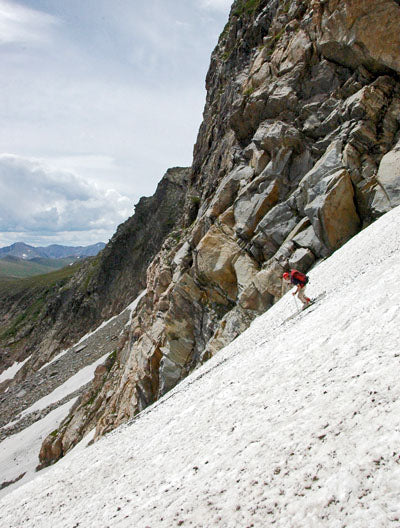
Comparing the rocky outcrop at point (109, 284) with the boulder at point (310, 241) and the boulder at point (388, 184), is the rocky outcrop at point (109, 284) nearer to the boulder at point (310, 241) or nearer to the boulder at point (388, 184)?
the boulder at point (310, 241)

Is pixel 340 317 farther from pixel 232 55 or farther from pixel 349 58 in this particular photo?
pixel 232 55

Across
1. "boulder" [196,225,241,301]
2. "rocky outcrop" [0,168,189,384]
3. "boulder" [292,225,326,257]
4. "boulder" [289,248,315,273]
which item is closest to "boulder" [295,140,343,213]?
"boulder" [292,225,326,257]

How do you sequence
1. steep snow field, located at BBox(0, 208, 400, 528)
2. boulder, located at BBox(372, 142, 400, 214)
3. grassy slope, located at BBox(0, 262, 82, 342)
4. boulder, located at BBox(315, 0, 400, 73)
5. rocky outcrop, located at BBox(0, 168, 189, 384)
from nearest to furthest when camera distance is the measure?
1. steep snow field, located at BBox(0, 208, 400, 528)
2. boulder, located at BBox(372, 142, 400, 214)
3. boulder, located at BBox(315, 0, 400, 73)
4. rocky outcrop, located at BBox(0, 168, 189, 384)
5. grassy slope, located at BBox(0, 262, 82, 342)

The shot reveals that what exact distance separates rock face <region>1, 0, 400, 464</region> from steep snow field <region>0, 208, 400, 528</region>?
41.7ft

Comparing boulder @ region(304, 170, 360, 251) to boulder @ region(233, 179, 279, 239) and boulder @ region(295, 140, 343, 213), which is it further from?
boulder @ region(233, 179, 279, 239)

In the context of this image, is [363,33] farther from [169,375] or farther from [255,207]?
[169,375]

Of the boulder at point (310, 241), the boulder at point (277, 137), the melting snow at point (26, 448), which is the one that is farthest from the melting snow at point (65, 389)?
the boulder at point (277, 137)

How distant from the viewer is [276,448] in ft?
22.1

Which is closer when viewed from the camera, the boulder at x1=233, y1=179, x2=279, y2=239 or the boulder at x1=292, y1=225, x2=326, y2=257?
the boulder at x1=292, y1=225, x2=326, y2=257

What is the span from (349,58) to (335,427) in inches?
1282

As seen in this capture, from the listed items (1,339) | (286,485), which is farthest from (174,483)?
(1,339)

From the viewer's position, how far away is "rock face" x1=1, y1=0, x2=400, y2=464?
989 inches

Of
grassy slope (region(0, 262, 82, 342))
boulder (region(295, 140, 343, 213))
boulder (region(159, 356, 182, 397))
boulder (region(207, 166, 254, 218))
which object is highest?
grassy slope (region(0, 262, 82, 342))

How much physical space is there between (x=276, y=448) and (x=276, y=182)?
1062 inches
